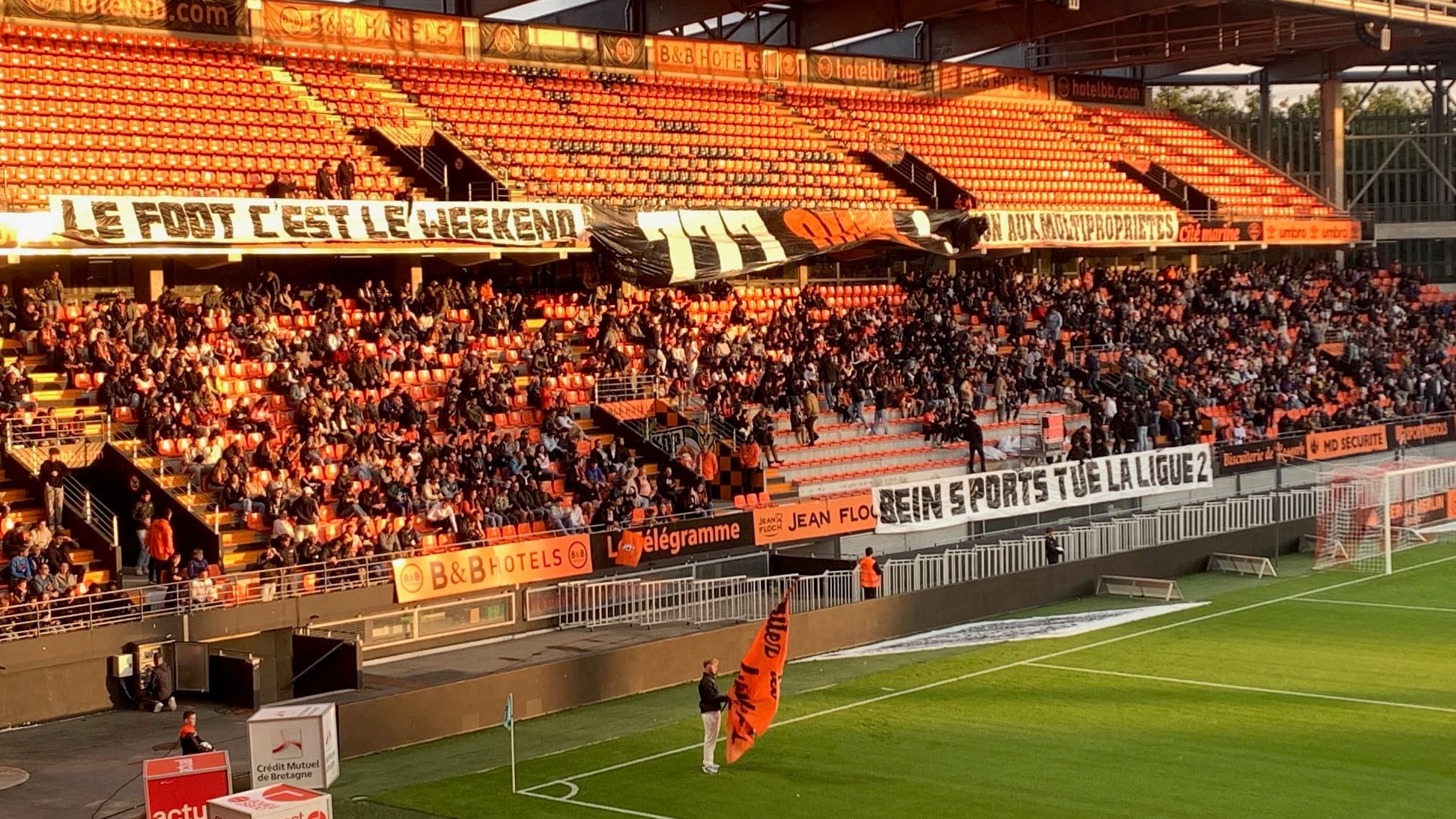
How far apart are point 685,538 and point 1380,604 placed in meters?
11.6

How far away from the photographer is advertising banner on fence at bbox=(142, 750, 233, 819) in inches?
647

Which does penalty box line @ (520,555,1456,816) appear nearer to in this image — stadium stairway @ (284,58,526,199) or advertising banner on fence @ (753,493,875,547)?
advertising banner on fence @ (753,493,875,547)

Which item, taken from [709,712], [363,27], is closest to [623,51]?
[363,27]

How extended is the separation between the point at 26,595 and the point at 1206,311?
3458cm

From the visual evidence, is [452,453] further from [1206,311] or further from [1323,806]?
[1206,311]

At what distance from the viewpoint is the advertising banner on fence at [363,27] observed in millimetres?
37562

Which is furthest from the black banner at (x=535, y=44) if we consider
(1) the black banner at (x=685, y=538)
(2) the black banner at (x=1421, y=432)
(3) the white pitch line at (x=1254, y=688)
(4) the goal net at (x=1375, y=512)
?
(3) the white pitch line at (x=1254, y=688)

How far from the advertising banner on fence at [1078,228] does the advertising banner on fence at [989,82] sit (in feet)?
20.8

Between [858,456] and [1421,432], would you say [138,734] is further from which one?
[1421,432]

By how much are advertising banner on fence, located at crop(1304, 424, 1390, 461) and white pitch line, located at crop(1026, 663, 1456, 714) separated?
18729 millimetres

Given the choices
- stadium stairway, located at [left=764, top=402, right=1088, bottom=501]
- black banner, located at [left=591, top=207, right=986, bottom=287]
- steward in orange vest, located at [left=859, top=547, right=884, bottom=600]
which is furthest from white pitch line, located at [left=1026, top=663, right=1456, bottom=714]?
black banner, located at [left=591, top=207, right=986, bottom=287]

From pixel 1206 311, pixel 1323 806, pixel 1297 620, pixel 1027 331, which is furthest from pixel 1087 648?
pixel 1206 311

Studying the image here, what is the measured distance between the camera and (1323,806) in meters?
18.5

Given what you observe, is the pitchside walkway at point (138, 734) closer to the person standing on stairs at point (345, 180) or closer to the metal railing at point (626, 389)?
the metal railing at point (626, 389)
